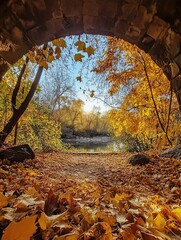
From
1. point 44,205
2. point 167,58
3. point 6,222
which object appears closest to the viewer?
point 6,222

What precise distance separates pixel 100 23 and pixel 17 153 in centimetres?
438

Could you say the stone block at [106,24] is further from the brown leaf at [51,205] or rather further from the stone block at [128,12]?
the brown leaf at [51,205]

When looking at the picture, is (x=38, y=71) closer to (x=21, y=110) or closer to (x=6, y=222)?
(x=21, y=110)

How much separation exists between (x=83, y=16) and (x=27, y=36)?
586 millimetres

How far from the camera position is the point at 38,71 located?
769 cm

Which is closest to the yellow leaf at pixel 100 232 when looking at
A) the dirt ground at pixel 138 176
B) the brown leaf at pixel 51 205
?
the brown leaf at pixel 51 205

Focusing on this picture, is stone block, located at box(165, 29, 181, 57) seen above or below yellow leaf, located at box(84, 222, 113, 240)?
above

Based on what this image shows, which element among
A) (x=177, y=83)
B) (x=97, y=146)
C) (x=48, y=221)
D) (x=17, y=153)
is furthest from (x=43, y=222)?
(x=97, y=146)

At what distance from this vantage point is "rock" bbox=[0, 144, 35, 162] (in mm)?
5223

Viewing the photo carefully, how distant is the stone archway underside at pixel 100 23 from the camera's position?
1.81 metres

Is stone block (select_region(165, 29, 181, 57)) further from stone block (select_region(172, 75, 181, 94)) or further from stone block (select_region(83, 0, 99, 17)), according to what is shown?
stone block (select_region(83, 0, 99, 17))

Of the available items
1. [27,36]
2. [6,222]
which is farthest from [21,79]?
[6,222]

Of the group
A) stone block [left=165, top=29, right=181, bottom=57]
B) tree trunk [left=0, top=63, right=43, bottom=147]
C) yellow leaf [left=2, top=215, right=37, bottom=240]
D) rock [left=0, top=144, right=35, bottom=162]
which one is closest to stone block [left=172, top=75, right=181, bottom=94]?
stone block [left=165, top=29, right=181, bottom=57]

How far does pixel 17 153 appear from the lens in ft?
18.0
